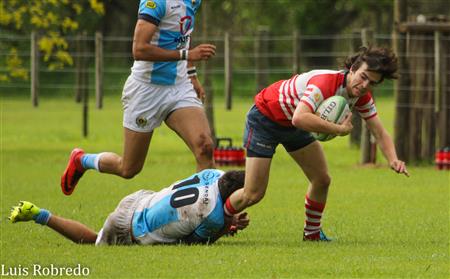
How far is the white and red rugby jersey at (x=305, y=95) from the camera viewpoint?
1025cm

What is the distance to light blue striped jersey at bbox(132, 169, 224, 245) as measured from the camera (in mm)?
10469

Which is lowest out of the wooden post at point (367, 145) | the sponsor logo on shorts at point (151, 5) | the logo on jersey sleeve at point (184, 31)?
the wooden post at point (367, 145)

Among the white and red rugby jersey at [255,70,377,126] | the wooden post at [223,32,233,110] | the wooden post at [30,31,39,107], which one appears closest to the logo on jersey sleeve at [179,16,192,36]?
the white and red rugby jersey at [255,70,377,126]

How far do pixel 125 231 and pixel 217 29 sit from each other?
1799 inches

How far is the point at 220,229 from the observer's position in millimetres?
10609

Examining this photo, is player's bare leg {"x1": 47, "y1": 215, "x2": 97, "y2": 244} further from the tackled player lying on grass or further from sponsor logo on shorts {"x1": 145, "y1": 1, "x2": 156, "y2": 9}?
sponsor logo on shorts {"x1": 145, "y1": 1, "x2": 156, "y2": 9}

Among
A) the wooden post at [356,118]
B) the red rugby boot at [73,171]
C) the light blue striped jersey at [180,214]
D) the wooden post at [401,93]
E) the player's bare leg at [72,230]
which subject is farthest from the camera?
the wooden post at [356,118]

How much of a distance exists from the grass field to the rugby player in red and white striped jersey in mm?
418

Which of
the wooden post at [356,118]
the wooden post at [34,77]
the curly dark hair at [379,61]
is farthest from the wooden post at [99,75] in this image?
the curly dark hair at [379,61]

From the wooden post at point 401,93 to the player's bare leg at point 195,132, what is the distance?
9.34 m

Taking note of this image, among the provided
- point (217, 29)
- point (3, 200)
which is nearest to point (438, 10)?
point (217, 29)

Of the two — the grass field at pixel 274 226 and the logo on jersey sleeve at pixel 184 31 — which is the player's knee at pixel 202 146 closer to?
the grass field at pixel 274 226

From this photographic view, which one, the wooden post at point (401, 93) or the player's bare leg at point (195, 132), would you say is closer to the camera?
the player's bare leg at point (195, 132)

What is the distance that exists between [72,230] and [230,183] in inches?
53.5
